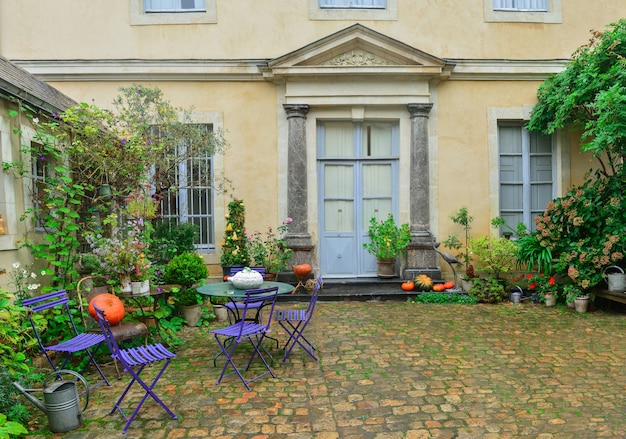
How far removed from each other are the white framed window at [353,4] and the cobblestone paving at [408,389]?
5834 mm

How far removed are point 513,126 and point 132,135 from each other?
22.2 feet

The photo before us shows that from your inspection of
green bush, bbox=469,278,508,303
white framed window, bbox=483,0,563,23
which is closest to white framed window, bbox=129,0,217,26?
white framed window, bbox=483,0,563,23

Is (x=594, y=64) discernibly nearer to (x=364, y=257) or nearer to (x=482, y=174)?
(x=482, y=174)

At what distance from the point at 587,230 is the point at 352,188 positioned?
3.94 meters

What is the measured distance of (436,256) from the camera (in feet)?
26.9

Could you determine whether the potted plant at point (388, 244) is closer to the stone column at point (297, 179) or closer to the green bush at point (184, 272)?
the stone column at point (297, 179)

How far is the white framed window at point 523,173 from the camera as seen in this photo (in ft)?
28.2

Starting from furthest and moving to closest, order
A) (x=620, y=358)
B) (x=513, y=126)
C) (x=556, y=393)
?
1. (x=513, y=126)
2. (x=620, y=358)
3. (x=556, y=393)

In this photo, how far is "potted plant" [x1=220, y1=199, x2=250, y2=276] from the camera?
7508mm

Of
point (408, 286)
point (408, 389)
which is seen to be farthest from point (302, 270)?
point (408, 389)

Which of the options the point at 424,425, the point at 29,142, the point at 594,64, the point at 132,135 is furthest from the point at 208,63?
the point at 424,425

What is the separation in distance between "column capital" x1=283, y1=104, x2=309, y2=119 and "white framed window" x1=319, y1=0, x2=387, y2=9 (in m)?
1.92

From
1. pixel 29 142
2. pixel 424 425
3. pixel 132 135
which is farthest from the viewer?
pixel 132 135

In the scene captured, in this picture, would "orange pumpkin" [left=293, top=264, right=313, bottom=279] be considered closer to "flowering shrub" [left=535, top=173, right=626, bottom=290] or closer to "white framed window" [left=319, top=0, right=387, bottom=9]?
"flowering shrub" [left=535, top=173, right=626, bottom=290]
